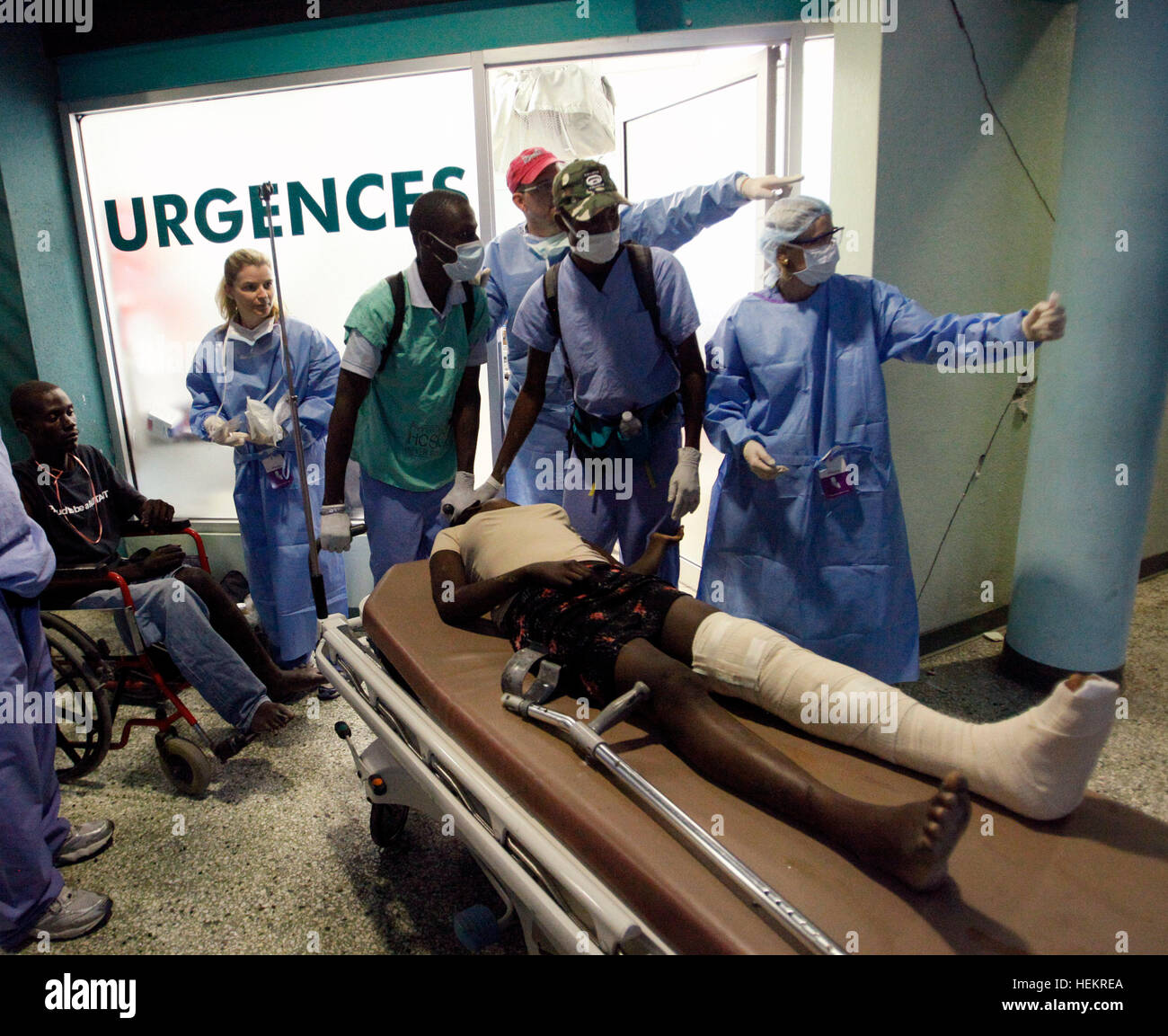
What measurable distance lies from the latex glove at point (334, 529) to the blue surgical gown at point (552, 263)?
2.57 ft

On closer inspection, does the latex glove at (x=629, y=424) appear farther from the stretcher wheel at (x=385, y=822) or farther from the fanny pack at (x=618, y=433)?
the stretcher wheel at (x=385, y=822)

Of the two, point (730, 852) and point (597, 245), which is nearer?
point (730, 852)

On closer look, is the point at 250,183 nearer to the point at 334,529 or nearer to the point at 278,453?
the point at 278,453

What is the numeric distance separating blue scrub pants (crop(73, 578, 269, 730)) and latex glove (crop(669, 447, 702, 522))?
56.6 inches

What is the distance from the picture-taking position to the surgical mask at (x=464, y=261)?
2354 millimetres

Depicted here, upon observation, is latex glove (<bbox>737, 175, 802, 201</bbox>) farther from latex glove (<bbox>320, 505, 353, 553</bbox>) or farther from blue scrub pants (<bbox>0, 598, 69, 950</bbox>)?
blue scrub pants (<bbox>0, 598, 69, 950</bbox>)

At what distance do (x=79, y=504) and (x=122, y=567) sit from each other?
0.33 metres

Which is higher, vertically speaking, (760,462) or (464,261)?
(464,261)

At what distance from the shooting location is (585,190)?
2.11m

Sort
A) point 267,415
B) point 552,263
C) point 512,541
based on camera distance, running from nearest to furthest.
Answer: point 512,541 < point 552,263 < point 267,415

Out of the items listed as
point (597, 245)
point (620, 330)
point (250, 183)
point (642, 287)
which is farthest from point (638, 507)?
point (250, 183)

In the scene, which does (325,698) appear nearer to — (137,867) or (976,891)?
(137,867)

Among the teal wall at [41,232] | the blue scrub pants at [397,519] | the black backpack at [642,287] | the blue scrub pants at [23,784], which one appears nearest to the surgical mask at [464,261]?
the black backpack at [642,287]
